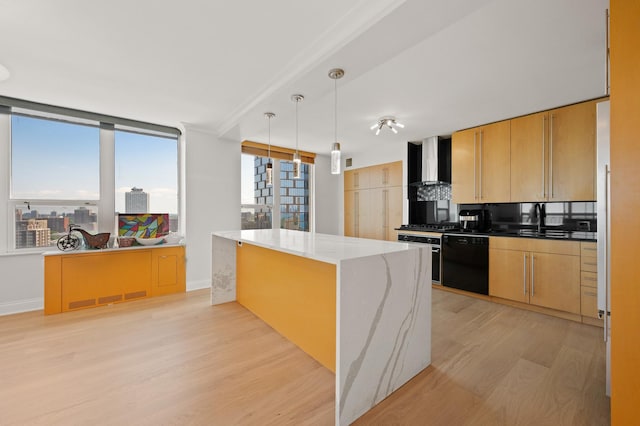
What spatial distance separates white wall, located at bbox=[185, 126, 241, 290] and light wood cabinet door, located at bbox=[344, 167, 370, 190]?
2573 mm

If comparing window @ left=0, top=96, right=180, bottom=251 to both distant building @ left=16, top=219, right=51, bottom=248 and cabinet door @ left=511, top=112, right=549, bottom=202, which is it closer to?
distant building @ left=16, top=219, right=51, bottom=248

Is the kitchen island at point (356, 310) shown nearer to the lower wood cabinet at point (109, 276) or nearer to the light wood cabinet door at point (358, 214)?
the lower wood cabinet at point (109, 276)

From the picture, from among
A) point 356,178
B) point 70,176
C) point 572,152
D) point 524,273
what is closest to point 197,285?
point 70,176

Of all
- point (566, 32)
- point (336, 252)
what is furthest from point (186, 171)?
point (566, 32)

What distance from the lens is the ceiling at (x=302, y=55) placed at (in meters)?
1.64

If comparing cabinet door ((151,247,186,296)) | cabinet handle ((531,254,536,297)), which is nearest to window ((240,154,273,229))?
A: cabinet door ((151,247,186,296))

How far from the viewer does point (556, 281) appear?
115 inches

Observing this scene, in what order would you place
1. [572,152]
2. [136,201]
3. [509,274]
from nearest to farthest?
[572,152] < [509,274] < [136,201]

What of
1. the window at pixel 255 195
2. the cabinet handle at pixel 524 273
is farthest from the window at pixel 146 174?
the cabinet handle at pixel 524 273

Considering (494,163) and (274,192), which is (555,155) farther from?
(274,192)

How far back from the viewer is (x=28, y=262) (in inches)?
123

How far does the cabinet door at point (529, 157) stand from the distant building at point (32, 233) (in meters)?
5.98

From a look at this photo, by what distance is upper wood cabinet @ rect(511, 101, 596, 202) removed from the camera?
2938mm

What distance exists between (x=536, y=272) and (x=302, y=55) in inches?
135
